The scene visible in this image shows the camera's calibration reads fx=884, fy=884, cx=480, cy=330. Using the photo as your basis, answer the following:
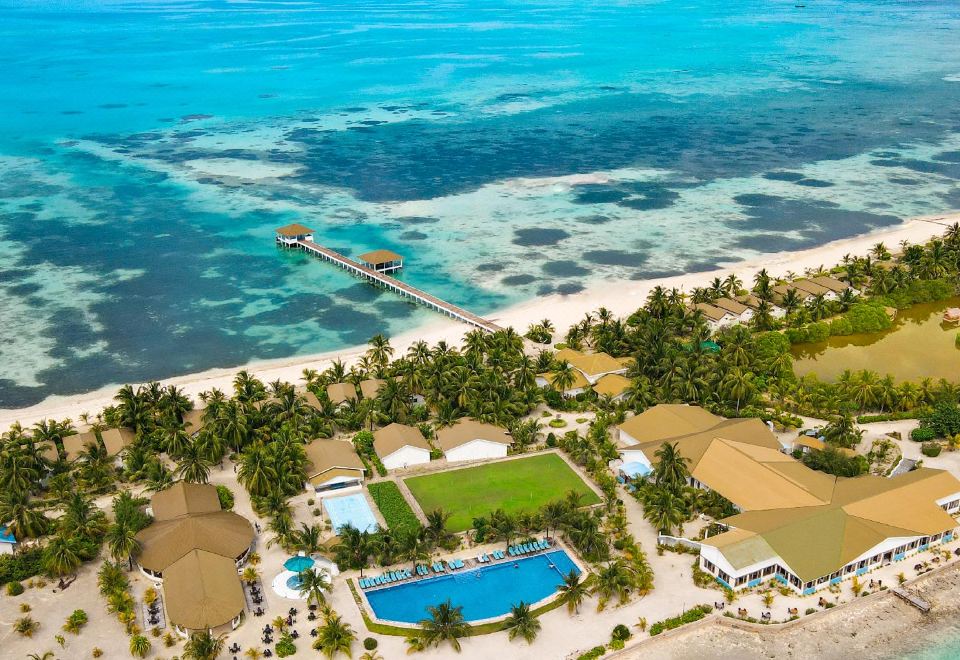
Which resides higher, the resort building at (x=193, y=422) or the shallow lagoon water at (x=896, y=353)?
the resort building at (x=193, y=422)

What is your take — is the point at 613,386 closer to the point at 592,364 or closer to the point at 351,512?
the point at 592,364

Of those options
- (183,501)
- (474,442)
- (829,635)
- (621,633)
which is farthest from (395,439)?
(829,635)

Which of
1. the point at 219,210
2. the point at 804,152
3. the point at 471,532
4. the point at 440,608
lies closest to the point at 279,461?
the point at 471,532

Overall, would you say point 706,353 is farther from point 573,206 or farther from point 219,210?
point 219,210

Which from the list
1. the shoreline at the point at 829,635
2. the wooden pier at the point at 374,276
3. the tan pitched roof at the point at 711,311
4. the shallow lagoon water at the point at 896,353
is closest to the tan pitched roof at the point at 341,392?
the wooden pier at the point at 374,276

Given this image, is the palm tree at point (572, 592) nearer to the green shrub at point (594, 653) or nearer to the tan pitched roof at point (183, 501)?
the green shrub at point (594, 653)

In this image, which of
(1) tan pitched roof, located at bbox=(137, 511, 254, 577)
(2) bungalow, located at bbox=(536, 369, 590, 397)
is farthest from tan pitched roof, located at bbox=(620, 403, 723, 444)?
(1) tan pitched roof, located at bbox=(137, 511, 254, 577)

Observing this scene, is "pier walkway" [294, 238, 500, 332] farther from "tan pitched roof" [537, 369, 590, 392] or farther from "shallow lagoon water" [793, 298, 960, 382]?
"shallow lagoon water" [793, 298, 960, 382]
